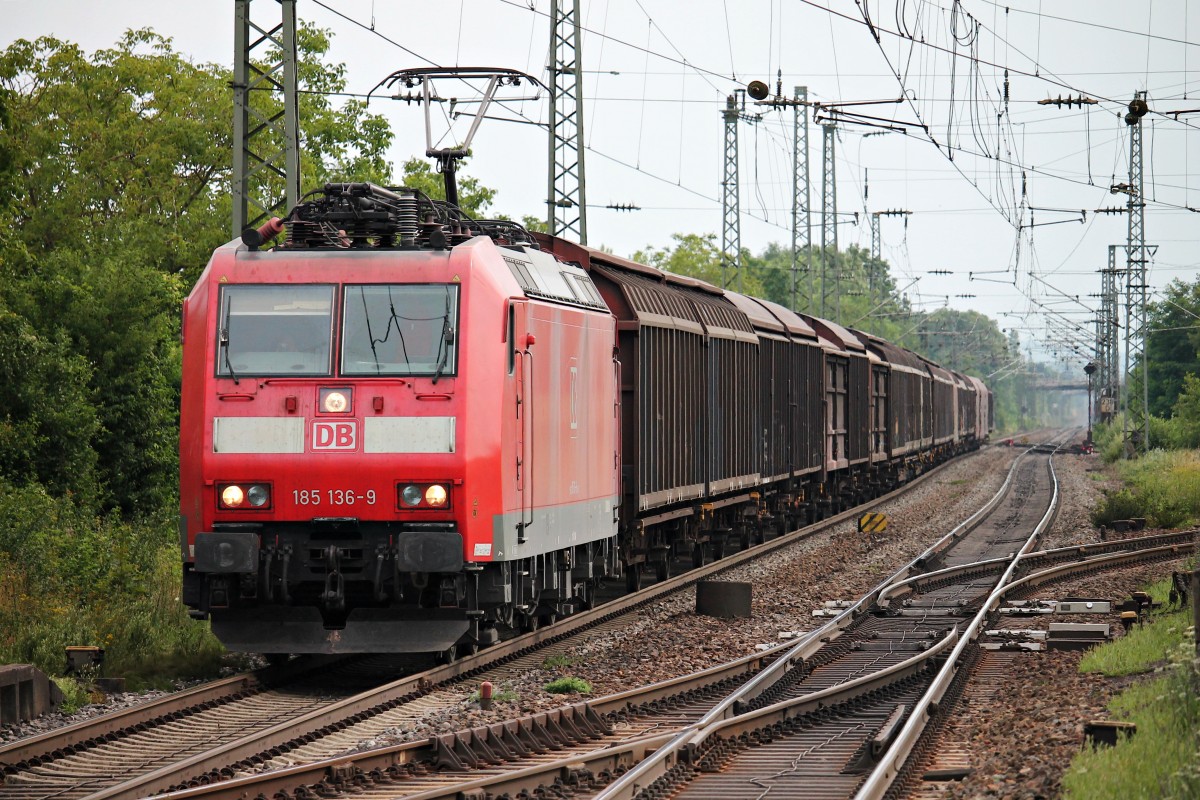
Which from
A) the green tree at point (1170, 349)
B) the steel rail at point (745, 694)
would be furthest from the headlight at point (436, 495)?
the green tree at point (1170, 349)

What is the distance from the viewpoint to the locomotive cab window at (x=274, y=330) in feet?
38.0

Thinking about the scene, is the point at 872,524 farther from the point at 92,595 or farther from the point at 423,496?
the point at 423,496

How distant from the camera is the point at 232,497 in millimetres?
11469

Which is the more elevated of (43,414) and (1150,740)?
(43,414)

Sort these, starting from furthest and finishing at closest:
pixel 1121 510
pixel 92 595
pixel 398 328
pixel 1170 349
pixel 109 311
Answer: pixel 1170 349 < pixel 1121 510 < pixel 109 311 < pixel 92 595 < pixel 398 328

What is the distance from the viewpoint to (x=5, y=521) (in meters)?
17.7

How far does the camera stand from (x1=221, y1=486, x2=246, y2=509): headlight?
37.6ft

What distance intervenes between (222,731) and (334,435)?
252 cm

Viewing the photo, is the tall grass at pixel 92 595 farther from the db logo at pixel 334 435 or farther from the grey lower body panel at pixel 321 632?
the db logo at pixel 334 435

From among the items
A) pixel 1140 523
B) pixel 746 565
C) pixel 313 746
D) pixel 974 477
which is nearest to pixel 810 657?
pixel 313 746

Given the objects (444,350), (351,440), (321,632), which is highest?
(444,350)

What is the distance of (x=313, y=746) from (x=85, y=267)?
17987mm

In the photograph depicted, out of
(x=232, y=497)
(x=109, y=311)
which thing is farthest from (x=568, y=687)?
(x=109, y=311)

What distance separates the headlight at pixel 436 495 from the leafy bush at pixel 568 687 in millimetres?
1690
